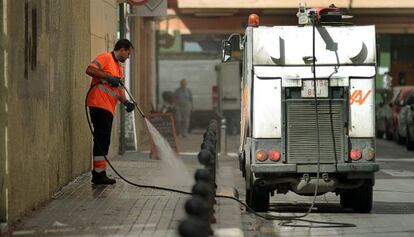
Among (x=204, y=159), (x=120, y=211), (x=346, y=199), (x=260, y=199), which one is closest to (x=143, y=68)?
(x=346, y=199)

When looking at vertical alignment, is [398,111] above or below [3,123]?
below

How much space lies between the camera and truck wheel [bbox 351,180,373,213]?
11125mm

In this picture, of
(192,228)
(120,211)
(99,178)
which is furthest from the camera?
(99,178)

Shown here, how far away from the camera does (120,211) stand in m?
9.84

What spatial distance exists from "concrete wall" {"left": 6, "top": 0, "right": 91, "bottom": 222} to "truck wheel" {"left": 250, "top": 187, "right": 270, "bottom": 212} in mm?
2572

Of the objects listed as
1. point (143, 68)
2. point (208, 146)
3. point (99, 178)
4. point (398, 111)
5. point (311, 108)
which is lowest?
point (99, 178)

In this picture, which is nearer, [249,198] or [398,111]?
[249,198]

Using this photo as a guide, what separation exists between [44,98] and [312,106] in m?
3.36

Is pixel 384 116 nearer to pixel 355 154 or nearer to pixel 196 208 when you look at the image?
pixel 355 154

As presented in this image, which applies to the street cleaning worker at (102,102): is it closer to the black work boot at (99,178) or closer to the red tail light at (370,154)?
the black work boot at (99,178)

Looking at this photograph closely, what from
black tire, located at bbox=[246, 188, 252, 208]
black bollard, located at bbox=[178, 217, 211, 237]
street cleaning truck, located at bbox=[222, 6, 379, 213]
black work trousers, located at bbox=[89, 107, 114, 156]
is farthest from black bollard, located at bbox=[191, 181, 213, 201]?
black work trousers, located at bbox=[89, 107, 114, 156]

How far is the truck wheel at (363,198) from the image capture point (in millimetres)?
11125

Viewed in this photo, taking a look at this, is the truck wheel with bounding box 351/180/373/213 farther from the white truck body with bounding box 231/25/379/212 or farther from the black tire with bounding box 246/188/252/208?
the black tire with bounding box 246/188/252/208

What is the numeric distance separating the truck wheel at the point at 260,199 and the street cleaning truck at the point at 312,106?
155 mm
